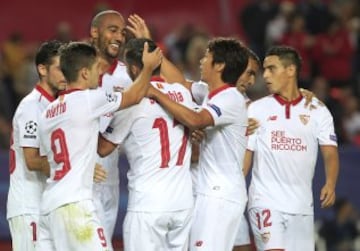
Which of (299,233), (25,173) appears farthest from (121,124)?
(299,233)

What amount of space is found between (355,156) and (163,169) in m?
6.01

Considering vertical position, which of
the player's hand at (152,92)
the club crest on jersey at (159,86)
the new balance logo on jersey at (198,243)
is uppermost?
the club crest on jersey at (159,86)

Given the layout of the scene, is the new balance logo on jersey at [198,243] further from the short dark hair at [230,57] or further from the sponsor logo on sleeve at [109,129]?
the short dark hair at [230,57]

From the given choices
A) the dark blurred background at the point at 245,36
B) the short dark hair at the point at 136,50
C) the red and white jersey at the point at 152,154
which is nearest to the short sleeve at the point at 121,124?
the red and white jersey at the point at 152,154

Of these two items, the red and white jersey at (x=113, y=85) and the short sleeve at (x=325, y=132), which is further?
the short sleeve at (x=325, y=132)

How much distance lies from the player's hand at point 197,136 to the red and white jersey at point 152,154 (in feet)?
0.62

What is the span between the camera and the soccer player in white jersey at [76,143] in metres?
10.6

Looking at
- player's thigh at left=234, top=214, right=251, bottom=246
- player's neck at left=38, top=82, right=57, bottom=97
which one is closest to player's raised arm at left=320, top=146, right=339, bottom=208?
player's thigh at left=234, top=214, right=251, bottom=246

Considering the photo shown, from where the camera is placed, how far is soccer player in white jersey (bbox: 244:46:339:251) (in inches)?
472

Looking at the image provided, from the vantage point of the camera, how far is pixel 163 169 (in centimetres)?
1097

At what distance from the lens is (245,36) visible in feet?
73.4

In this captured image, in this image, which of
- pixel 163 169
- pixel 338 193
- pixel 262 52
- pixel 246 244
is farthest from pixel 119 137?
pixel 262 52

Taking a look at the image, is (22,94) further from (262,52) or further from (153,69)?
(153,69)

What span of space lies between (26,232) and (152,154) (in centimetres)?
142
